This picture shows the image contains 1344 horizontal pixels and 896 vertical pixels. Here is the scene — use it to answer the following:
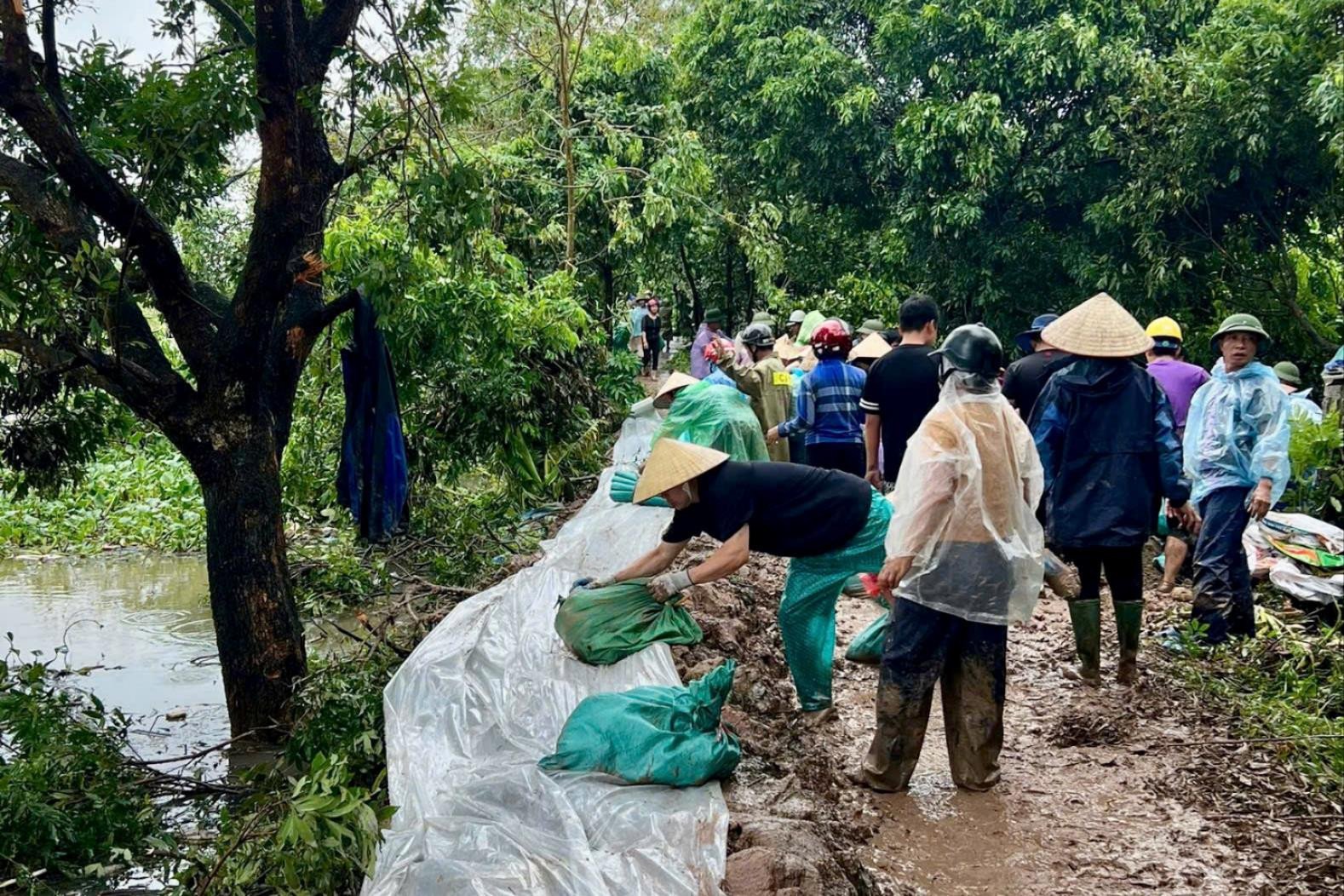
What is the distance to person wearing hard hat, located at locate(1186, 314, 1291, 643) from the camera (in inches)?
203

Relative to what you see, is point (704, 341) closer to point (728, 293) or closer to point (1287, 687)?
point (1287, 687)

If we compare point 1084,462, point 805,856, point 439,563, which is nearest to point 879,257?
point 439,563

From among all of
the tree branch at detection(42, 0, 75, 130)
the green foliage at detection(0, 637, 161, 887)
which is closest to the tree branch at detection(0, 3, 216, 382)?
the tree branch at detection(42, 0, 75, 130)

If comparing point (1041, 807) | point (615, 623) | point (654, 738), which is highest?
point (615, 623)

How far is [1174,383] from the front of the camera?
647 cm

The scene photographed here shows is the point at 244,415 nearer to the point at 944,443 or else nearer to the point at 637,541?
the point at 637,541

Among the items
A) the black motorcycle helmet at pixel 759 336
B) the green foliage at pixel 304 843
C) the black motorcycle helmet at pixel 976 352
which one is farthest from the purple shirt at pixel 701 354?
the green foliage at pixel 304 843

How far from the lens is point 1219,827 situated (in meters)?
3.78

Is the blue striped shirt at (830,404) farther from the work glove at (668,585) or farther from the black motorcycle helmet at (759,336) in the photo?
the work glove at (668,585)

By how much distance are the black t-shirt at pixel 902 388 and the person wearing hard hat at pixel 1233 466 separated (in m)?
1.32

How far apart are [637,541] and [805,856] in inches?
126

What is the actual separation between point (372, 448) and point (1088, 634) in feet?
12.1

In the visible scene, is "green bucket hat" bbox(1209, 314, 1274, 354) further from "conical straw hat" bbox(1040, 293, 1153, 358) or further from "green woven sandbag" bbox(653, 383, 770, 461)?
"green woven sandbag" bbox(653, 383, 770, 461)

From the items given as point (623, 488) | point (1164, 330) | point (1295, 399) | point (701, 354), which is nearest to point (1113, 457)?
point (623, 488)
